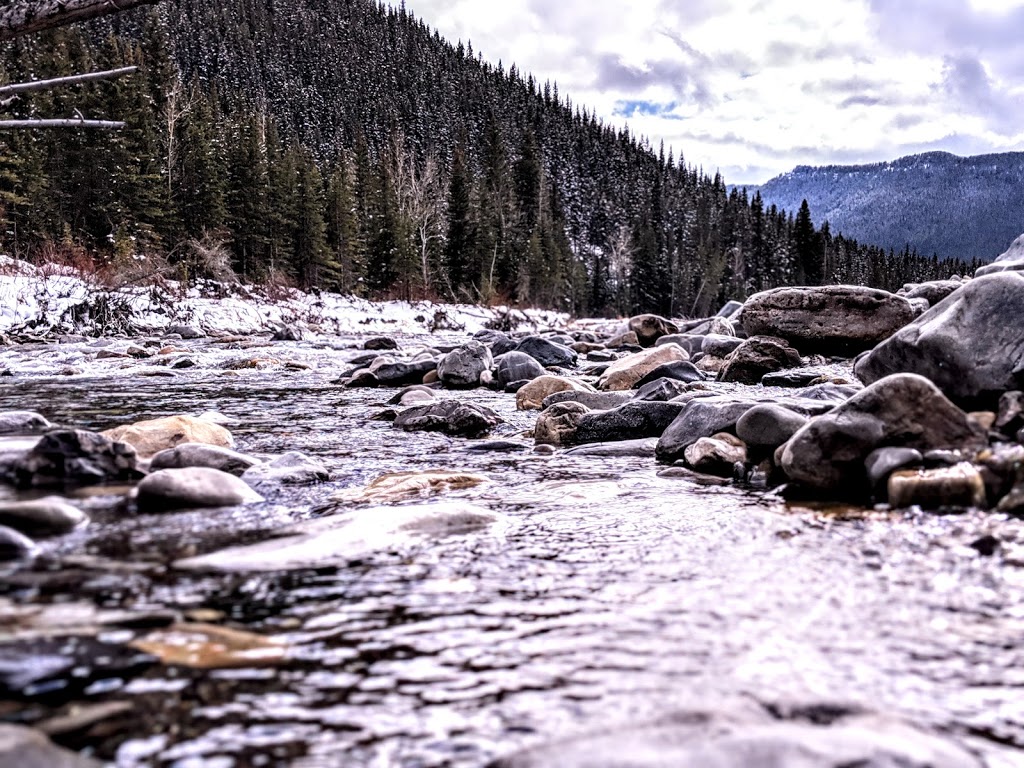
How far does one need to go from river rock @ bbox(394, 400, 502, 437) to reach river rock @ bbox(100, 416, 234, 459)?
186 centimetres

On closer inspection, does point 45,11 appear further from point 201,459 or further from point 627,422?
point 627,422

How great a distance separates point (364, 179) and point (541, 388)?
4854 cm

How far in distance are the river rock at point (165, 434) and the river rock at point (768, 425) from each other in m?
3.84

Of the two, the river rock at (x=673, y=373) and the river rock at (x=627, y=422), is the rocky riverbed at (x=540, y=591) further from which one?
the river rock at (x=673, y=373)

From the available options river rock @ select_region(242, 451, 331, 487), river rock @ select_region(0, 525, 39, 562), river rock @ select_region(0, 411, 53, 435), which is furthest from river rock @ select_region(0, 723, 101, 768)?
river rock @ select_region(0, 411, 53, 435)

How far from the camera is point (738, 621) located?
2256mm

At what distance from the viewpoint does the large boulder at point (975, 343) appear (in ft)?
15.1

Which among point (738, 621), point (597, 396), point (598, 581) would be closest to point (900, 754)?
point (738, 621)

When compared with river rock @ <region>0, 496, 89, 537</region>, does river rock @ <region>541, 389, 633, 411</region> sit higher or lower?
higher

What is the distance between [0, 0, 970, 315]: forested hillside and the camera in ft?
121

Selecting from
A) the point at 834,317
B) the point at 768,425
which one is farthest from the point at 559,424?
the point at 834,317

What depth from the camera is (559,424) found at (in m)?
6.50

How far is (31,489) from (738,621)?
3591 mm

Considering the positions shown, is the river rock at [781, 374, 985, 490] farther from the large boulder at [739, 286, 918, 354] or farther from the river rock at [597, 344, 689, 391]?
the large boulder at [739, 286, 918, 354]
